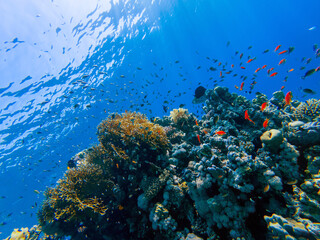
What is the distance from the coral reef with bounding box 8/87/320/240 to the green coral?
3 cm

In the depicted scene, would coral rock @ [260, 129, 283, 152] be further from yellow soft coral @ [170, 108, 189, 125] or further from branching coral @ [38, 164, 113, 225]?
branching coral @ [38, 164, 113, 225]

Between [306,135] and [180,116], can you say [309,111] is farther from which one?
[180,116]

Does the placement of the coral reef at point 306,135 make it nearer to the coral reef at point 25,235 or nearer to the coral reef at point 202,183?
the coral reef at point 202,183

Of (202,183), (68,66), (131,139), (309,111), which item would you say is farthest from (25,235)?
(68,66)

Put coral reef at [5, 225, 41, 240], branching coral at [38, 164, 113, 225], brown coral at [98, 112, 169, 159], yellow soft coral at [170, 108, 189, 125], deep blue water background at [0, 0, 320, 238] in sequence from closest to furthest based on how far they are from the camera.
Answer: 1. branching coral at [38, 164, 113, 225]
2. brown coral at [98, 112, 169, 159]
3. coral reef at [5, 225, 41, 240]
4. yellow soft coral at [170, 108, 189, 125]
5. deep blue water background at [0, 0, 320, 238]

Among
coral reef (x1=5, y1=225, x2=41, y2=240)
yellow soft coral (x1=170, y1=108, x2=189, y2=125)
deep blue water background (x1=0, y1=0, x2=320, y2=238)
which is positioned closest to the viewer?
coral reef (x1=5, y1=225, x2=41, y2=240)

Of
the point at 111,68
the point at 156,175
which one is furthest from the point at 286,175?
the point at 111,68

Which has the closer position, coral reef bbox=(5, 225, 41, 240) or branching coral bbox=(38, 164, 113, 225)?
branching coral bbox=(38, 164, 113, 225)

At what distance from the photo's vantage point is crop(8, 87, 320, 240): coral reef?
10.8 feet

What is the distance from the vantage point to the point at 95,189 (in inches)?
219

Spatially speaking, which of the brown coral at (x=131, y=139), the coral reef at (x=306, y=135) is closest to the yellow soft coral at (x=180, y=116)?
the brown coral at (x=131, y=139)

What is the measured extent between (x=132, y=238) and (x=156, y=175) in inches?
78.9

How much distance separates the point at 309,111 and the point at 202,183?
5648 millimetres

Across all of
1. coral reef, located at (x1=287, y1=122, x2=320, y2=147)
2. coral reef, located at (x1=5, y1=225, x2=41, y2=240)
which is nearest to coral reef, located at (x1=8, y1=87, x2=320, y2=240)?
coral reef, located at (x1=287, y1=122, x2=320, y2=147)
